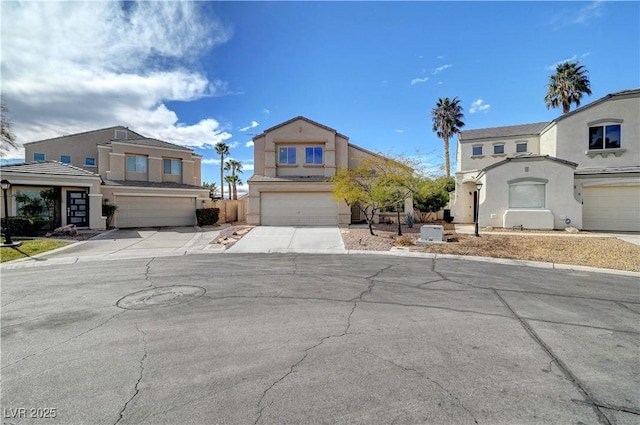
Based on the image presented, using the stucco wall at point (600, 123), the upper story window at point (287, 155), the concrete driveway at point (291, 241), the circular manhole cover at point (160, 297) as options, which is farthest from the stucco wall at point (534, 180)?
the circular manhole cover at point (160, 297)

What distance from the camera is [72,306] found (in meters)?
6.00

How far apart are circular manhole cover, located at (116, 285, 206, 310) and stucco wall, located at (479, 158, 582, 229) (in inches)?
758

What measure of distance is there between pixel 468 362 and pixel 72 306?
7594mm

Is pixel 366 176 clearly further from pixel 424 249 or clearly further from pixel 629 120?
pixel 629 120

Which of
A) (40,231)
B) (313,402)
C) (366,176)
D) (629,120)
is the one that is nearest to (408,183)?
A: (366,176)

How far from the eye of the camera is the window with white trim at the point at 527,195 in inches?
718

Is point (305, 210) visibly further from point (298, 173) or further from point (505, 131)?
point (505, 131)

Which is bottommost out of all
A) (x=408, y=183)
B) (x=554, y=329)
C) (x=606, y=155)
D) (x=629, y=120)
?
(x=554, y=329)

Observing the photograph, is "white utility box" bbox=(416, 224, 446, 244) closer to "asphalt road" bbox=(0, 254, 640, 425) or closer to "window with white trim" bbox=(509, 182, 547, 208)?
"asphalt road" bbox=(0, 254, 640, 425)

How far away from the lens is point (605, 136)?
19781 millimetres

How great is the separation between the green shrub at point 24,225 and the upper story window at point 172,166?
9.43m

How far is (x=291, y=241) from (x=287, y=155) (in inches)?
361

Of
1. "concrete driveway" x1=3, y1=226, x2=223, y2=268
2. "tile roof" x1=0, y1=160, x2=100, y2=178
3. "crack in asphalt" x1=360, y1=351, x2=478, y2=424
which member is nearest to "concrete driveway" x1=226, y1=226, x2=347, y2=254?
"concrete driveway" x1=3, y1=226, x2=223, y2=268

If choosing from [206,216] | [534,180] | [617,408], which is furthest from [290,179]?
[617,408]
